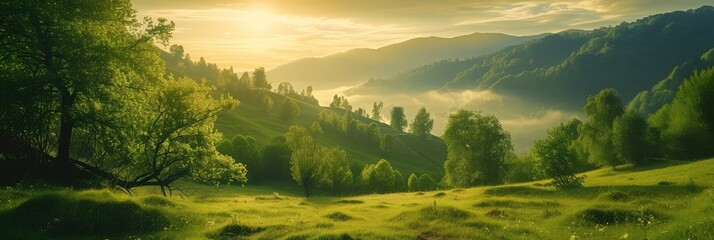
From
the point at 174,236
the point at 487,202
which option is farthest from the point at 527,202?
the point at 174,236

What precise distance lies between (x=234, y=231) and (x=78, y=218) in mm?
6169

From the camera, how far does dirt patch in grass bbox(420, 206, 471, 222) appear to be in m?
26.6

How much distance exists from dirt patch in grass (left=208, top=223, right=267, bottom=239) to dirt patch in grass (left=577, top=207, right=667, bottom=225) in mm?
17861

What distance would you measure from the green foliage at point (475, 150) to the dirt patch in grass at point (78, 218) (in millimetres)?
70738

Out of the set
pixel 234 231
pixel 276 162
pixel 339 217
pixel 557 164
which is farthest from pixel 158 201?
Answer: pixel 276 162

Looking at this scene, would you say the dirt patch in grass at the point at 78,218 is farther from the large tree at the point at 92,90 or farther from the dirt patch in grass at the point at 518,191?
the dirt patch in grass at the point at 518,191

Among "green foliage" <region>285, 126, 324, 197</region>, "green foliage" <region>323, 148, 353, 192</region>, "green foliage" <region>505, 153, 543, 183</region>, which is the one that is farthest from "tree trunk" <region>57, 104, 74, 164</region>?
"green foliage" <region>505, 153, 543, 183</region>

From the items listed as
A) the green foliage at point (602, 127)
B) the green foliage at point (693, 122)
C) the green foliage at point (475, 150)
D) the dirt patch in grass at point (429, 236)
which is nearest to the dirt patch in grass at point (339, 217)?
the dirt patch in grass at point (429, 236)

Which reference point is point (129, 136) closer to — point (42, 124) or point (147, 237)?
point (42, 124)

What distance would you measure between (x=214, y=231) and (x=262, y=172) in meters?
106

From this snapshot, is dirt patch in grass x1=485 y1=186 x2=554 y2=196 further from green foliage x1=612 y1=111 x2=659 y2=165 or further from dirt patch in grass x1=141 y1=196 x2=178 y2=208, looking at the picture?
green foliage x1=612 y1=111 x2=659 y2=165

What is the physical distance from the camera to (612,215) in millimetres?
25812

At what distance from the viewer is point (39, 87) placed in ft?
72.5

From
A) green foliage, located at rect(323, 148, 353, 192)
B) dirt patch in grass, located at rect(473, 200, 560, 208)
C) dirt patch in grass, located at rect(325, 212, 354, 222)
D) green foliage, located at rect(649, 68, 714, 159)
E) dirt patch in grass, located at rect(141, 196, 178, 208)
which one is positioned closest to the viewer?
dirt patch in grass, located at rect(141, 196, 178, 208)
